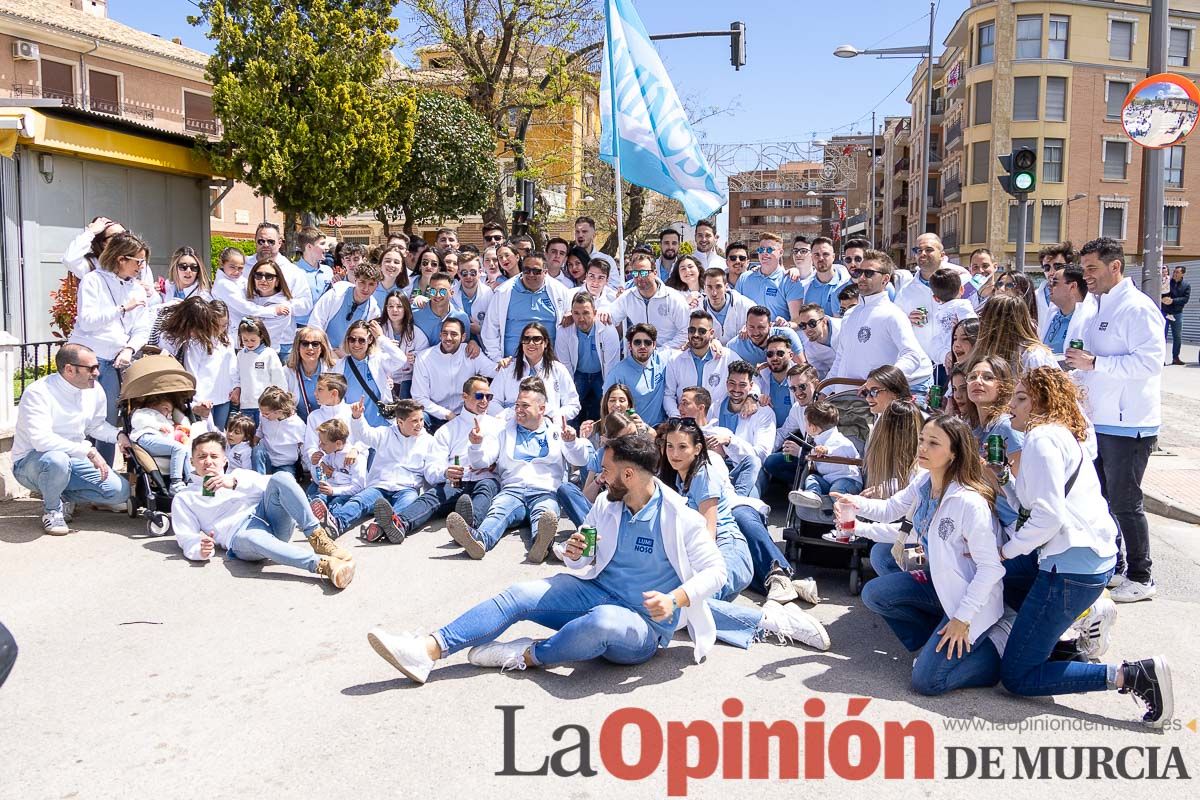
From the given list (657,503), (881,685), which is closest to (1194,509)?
(881,685)

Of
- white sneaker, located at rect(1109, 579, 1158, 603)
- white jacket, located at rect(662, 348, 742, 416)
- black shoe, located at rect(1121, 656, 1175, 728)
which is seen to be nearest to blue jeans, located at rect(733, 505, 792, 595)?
white sneaker, located at rect(1109, 579, 1158, 603)

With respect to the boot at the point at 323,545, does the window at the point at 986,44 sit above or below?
above

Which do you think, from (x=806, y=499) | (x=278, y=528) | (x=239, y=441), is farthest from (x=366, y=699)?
(x=239, y=441)

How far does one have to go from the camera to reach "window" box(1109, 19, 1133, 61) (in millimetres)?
48656

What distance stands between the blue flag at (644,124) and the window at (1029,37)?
4555 cm

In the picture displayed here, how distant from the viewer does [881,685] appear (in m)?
4.70

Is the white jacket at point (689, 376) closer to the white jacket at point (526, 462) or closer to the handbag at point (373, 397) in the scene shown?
the white jacket at point (526, 462)

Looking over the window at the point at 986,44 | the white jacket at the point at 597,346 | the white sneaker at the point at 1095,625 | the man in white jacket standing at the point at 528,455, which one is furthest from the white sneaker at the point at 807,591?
the window at the point at 986,44

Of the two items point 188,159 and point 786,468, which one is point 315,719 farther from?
point 188,159

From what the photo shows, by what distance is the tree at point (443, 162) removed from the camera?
24122 mm

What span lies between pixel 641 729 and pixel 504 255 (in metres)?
7.21

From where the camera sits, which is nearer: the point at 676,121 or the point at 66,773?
the point at 66,773

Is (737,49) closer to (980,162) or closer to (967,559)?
(967,559)

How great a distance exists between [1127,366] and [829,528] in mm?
2022
